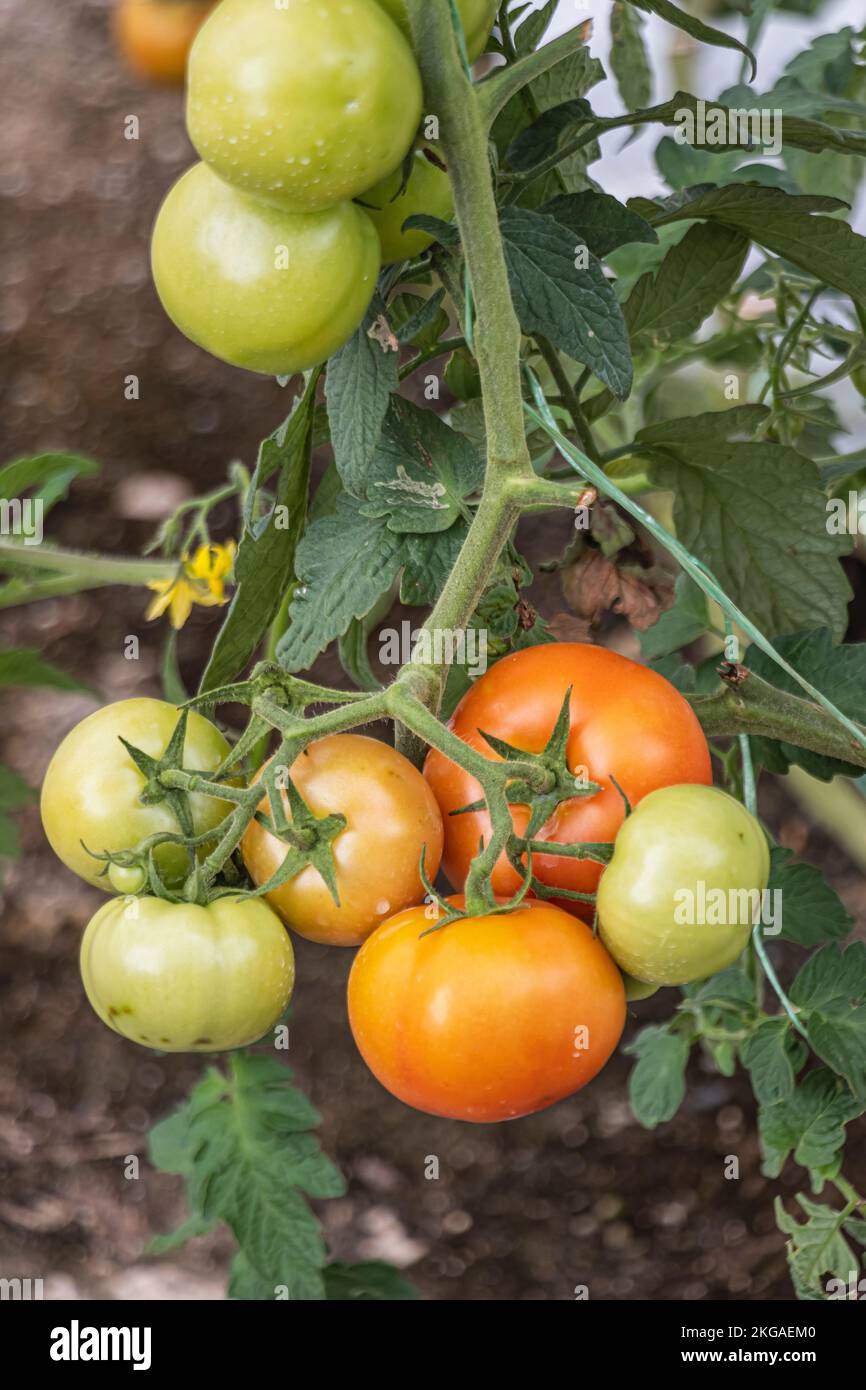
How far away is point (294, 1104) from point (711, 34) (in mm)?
523

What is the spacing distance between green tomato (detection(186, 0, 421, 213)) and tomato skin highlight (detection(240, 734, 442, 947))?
17 cm

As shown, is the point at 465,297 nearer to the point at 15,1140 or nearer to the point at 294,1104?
the point at 294,1104

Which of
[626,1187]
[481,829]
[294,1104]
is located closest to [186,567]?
[294,1104]

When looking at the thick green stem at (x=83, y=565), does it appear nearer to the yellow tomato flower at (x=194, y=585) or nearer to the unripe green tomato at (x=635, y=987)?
the yellow tomato flower at (x=194, y=585)

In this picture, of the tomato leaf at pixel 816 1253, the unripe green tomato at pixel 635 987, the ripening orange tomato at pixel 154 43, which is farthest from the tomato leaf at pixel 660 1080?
the ripening orange tomato at pixel 154 43

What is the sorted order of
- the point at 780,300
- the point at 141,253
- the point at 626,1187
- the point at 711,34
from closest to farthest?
the point at 711,34
the point at 780,300
the point at 626,1187
the point at 141,253

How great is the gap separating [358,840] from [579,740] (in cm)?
9

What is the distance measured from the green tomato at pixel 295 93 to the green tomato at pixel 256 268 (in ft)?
0.06

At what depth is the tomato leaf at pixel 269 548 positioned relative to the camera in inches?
19.5

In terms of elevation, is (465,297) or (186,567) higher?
(186,567)

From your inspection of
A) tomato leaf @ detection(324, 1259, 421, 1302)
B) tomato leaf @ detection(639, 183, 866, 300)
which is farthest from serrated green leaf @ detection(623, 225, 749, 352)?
tomato leaf @ detection(324, 1259, 421, 1302)

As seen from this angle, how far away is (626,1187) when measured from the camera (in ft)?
3.56

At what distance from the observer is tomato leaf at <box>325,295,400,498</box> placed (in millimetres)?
441
